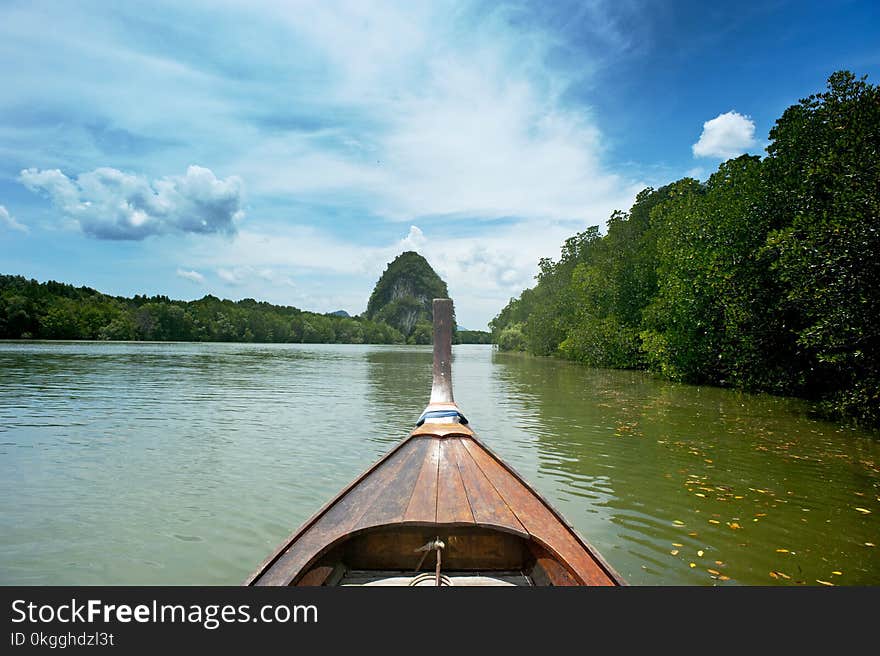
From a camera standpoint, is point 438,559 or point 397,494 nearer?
point 438,559

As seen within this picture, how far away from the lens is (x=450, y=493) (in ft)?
13.1

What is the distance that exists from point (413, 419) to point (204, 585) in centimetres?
939

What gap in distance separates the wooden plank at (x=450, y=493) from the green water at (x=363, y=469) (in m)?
1.94

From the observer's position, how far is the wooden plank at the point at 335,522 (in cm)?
295

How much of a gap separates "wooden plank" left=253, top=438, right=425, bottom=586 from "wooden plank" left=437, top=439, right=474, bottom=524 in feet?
0.97

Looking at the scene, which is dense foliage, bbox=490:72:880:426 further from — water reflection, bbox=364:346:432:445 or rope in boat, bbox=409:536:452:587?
rope in boat, bbox=409:536:452:587

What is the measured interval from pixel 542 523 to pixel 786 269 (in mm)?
11946

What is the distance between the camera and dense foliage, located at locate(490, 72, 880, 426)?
1080 cm

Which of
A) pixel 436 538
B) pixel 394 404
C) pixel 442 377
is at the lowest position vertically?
pixel 394 404

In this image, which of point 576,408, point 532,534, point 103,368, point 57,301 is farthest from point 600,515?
point 57,301

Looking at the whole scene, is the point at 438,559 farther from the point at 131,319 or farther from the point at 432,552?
the point at 131,319

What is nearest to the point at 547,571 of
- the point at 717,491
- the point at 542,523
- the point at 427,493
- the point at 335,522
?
the point at 542,523

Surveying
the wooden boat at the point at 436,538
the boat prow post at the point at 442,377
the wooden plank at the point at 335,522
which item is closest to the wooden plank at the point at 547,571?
the wooden boat at the point at 436,538

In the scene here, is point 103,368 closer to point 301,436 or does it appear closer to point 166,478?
point 301,436
